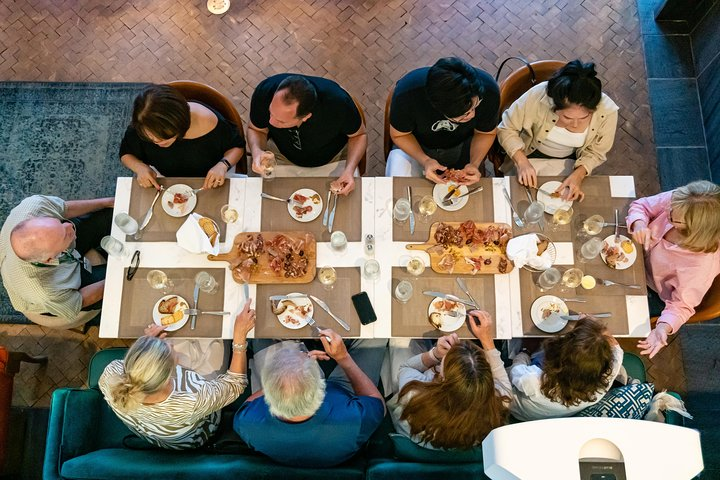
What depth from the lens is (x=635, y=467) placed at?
53.4 inches

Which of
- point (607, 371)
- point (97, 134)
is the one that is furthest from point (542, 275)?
point (97, 134)

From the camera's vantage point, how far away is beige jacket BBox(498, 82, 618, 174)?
280 cm

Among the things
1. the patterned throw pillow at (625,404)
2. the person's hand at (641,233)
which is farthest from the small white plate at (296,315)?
the person's hand at (641,233)

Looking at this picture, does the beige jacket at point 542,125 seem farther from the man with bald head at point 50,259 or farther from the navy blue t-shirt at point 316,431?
the man with bald head at point 50,259

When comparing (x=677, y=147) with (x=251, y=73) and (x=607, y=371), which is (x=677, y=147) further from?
(x=251, y=73)

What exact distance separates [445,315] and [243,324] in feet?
3.14

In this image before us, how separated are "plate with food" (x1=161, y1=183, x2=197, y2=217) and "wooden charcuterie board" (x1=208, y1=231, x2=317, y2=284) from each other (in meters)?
0.30

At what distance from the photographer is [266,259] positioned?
102 inches

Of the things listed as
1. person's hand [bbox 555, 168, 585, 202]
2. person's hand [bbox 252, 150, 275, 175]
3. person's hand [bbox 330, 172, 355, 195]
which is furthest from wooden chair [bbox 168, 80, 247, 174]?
person's hand [bbox 555, 168, 585, 202]

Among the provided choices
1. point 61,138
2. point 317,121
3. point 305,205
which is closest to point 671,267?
point 305,205

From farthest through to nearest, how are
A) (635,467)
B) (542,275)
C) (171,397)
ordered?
(542,275) < (171,397) < (635,467)

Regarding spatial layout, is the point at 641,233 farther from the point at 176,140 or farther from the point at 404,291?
the point at 176,140

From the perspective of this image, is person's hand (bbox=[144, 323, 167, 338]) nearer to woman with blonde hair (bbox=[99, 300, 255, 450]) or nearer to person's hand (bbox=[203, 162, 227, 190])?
woman with blonde hair (bbox=[99, 300, 255, 450])

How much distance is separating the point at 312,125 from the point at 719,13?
3.21 metres
